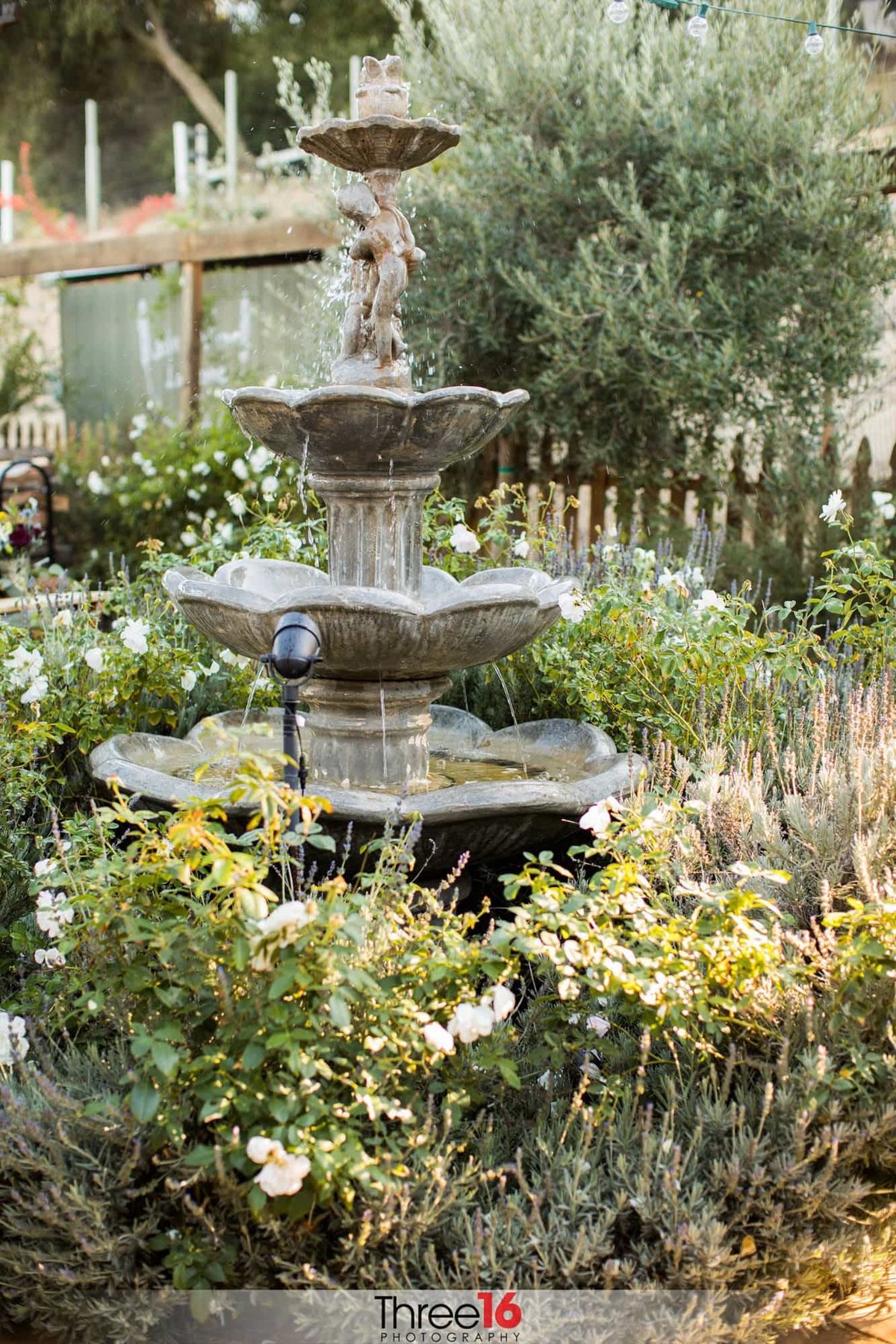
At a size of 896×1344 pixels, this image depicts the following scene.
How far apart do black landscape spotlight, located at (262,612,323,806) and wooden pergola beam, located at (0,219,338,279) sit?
6.08m

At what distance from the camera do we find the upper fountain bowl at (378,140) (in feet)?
10.9

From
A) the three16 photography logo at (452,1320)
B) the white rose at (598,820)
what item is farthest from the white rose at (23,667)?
the three16 photography logo at (452,1320)

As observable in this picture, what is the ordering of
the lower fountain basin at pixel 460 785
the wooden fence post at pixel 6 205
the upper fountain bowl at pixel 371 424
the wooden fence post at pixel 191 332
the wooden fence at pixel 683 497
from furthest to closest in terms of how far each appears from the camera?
the wooden fence post at pixel 6 205 < the wooden fence post at pixel 191 332 < the wooden fence at pixel 683 497 < the upper fountain bowl at pixel 371 424 < the lower fountain basin at pixel 460 785

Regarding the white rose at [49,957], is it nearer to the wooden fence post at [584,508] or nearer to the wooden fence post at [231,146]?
the wooden fence post at [584,508]

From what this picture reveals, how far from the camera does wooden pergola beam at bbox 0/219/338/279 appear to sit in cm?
845

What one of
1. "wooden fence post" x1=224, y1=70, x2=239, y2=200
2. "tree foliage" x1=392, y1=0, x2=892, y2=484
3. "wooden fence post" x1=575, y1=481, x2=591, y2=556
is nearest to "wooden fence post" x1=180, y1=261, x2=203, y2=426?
"wooden fence post" x1=224, y1=70, x2=239, y2=200

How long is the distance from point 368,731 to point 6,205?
13.0 meters

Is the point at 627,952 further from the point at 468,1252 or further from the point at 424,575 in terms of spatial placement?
the point at 424,575

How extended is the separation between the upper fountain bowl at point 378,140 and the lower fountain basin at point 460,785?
1.51 m

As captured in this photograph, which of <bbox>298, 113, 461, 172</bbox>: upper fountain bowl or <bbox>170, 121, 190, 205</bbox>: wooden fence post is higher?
<bbox>170, 121, 190, 205</bbox>: wooden fence post

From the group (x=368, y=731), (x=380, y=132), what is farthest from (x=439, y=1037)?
(x=380, y=132)

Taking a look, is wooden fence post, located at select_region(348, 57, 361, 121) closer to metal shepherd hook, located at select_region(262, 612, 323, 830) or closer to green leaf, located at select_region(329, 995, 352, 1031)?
metal shepherd hook, located at select_region(262, 612, 323, 830)

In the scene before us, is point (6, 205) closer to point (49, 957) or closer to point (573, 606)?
point (573, 606)

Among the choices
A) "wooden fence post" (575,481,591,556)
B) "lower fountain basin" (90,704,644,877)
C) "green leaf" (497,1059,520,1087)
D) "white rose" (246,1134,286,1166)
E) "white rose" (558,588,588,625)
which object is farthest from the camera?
"wooden fence post" (575,481,591,556)
